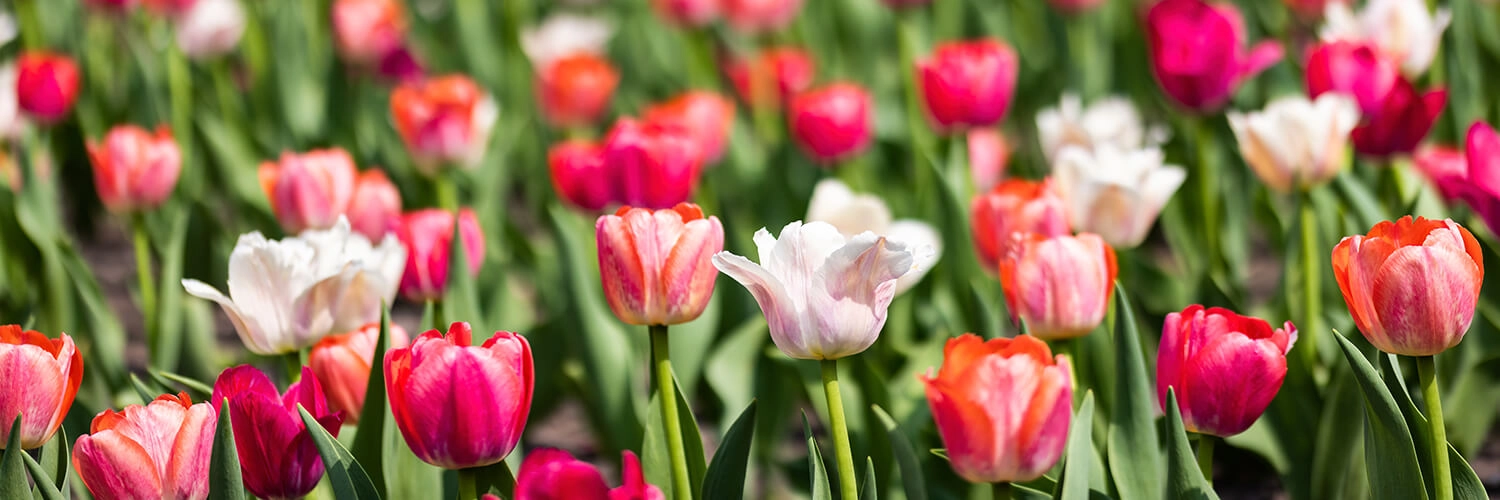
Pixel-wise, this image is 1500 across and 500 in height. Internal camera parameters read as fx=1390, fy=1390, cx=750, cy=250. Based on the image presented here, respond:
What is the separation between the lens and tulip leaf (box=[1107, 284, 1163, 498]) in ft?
4.13

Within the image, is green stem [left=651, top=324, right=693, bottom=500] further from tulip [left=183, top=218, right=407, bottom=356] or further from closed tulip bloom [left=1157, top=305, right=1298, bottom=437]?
closed tulip bloom [left=1157, top=305, right=1298, bottom=437]

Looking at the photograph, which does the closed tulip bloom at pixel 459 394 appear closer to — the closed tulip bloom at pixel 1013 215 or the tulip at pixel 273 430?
the tulip at pixel 273 430

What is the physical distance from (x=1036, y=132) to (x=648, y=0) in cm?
164

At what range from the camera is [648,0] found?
14.6 feet

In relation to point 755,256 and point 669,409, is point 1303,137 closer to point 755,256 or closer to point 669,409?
point 755,256

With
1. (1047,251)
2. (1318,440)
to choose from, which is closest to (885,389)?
(1047,251)

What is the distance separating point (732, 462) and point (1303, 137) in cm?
99

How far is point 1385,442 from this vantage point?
4.00 feet

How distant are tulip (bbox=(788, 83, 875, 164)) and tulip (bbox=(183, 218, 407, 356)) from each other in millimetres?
1125

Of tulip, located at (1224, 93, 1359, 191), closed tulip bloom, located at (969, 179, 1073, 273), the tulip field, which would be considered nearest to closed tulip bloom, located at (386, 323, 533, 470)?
the tulip field

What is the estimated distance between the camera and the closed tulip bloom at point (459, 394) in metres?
1.09

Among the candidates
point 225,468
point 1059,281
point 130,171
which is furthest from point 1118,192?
point 130,171

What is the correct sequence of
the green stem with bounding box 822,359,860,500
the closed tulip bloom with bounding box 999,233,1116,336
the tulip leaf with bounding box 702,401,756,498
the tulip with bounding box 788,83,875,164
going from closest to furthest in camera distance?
the green stem with bounding box 822,359,860,500 < the tulip leaf with bounding box 702,401,756,498 < the closed tulip bloom with bounding box 999,233,1116,336 < the tulip with bounding box 788,83,875,164

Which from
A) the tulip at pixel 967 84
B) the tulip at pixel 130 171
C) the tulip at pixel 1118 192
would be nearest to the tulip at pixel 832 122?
the tulip at pixel 967 84
